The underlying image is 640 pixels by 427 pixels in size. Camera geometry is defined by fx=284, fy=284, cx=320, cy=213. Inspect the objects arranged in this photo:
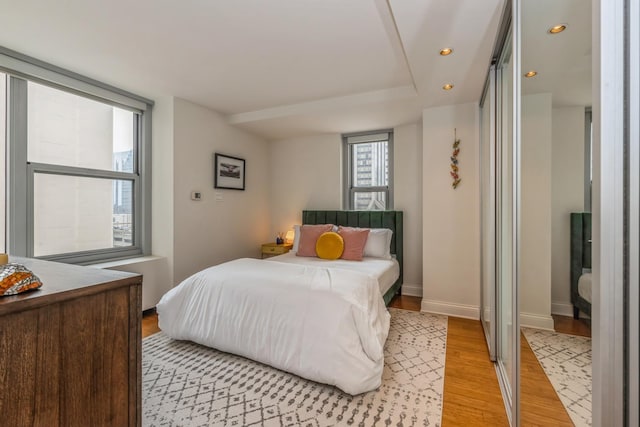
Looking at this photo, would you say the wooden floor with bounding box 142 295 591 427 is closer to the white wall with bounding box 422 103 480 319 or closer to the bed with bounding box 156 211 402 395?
the white wall with bounding box 422 103 480 319

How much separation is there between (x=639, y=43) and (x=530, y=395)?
1.33m

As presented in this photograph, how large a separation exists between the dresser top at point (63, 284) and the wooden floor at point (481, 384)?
1.31 m

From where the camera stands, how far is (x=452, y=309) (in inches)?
124

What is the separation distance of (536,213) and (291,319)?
154cm

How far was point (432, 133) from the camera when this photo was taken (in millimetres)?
3250

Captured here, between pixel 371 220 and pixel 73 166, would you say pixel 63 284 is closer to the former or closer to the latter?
pixel 73 166

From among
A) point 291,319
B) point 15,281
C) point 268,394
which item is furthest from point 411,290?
point 15,281

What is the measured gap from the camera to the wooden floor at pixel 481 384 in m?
1.03

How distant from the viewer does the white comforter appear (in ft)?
5.90

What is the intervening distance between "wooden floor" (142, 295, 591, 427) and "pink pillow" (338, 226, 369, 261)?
121cm

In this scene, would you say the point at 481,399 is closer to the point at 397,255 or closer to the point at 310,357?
the point at 310,357

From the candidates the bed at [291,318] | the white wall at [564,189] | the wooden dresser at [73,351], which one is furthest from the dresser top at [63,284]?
the white wall at [564,189]

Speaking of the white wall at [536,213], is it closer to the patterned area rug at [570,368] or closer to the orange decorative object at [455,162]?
the patterned area rug at [570,368]

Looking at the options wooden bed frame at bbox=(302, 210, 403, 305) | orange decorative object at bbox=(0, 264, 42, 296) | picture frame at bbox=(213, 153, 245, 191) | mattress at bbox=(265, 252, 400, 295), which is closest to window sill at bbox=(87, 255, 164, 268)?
picture frame at bbox=(213, 153, 245, 191)
